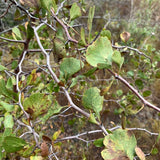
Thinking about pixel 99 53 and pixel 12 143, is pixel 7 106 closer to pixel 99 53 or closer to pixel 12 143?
pixel 12 143

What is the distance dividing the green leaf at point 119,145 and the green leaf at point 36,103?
0.11 metres

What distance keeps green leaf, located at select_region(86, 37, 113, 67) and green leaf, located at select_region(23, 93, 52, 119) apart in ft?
0.29

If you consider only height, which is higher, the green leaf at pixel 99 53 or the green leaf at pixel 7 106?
the green leaf at pixel 99 53

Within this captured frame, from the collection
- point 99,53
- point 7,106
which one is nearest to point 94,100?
point 99,53

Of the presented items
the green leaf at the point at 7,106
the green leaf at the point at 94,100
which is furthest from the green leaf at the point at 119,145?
the green leaf at the point at 7,106

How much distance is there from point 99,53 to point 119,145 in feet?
0.42

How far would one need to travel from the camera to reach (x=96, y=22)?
3.07 meters

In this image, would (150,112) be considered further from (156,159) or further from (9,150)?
(9,150)

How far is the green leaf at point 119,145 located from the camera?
175mm

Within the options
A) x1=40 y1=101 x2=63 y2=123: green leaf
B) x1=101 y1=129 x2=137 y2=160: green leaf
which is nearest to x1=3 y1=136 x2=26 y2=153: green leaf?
x1=40 y1=101 x2=63 y2=123: green leaf

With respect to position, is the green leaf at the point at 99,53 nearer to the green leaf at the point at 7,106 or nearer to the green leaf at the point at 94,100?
the green leaf at the point at 94,100

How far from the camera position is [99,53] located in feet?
0.72

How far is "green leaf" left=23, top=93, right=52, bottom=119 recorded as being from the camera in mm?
220

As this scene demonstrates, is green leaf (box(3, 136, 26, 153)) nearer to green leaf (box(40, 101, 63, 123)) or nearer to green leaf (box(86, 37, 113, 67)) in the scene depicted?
green leaf (box(40, 101, 63, 123))
